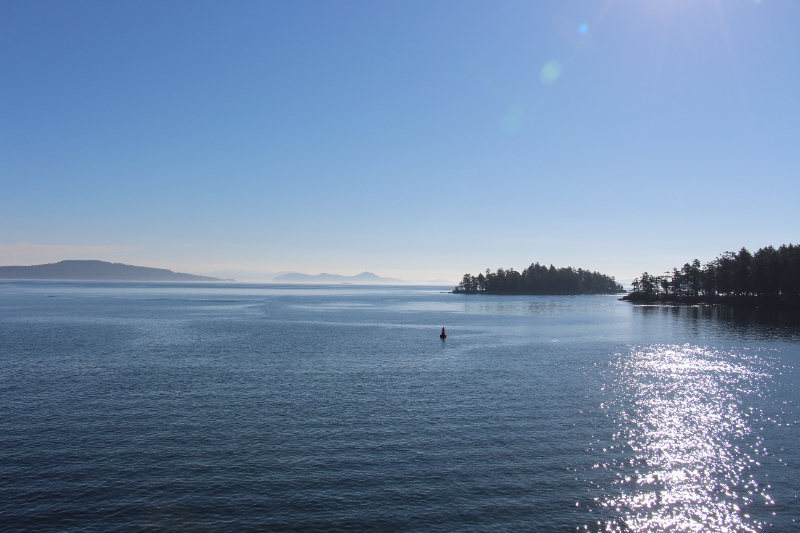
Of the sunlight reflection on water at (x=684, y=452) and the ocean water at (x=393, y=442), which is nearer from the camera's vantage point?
the ocean water at (x=393, y=442)

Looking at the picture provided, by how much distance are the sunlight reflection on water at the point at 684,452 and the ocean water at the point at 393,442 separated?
0.15m

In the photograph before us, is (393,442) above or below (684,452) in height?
above

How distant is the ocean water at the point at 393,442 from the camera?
74.2 feet

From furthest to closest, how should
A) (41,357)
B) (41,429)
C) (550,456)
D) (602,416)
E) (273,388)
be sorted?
(41,357), (273,388), (602,416), (41,429), (550,456)

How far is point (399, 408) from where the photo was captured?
130 feet

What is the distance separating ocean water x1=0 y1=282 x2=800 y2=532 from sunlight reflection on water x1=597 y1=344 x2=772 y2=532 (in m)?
0.15

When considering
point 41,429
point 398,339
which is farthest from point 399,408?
point 398,339

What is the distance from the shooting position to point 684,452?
30.9 meters

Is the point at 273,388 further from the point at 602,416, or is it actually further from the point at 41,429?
the point at 602,416

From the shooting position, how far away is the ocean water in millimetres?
22625

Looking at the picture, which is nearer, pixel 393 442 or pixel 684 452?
pixel 684 452

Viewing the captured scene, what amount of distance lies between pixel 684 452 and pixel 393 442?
19.9m

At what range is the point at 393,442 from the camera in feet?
103

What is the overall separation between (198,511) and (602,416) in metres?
31.5
